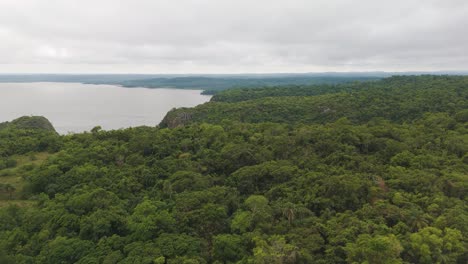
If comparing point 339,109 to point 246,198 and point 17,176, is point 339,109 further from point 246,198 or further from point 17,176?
point 17,176

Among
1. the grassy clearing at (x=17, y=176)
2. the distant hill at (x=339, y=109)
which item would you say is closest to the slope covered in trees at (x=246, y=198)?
the grassy clearing at (x=17, y=176)

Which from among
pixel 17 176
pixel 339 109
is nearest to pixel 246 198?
pixel 17 176

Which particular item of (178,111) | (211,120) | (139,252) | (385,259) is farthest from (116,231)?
(178,111)

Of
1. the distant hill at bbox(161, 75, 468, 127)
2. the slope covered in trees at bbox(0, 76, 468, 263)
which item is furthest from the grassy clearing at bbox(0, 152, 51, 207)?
the distant hill at bbox(161, 75, 468, 127)

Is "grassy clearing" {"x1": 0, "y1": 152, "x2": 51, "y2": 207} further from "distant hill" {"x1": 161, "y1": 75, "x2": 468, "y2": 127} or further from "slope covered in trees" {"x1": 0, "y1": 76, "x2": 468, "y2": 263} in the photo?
"distant hill" {"x1": 161, "y1": 75, "x2": 468, "y2": 127}

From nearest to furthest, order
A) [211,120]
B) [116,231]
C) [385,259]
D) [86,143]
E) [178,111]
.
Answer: [385,259] → [116,231] → [86,143] → [211,120] → [178,111]

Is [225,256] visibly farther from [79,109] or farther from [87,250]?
[79,109]
